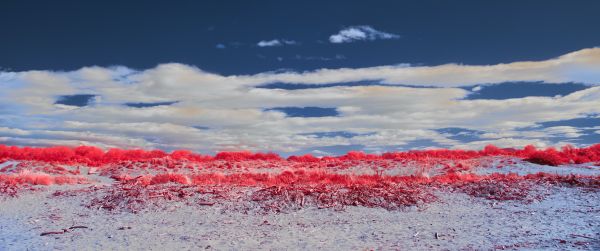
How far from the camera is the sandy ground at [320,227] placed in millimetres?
11328

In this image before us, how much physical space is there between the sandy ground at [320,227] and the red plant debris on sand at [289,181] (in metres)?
0.64

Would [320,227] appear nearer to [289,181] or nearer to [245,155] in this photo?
[289,181]

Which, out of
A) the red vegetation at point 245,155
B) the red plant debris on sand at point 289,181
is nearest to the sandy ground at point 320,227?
the red plant debris on sand at point 289,181

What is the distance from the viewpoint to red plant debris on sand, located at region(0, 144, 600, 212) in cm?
1528

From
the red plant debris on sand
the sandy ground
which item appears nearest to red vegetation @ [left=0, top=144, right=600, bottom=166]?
the red plant debris on sand

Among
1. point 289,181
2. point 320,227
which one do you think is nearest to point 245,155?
point 289,181

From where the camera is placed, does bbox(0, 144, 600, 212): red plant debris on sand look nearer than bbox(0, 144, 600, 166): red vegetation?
Yes

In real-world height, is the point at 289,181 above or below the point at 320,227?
above

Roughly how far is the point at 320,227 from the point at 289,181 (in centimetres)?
687

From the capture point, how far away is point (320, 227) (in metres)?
12.8

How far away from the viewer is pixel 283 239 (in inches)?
461

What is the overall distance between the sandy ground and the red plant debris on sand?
644mm

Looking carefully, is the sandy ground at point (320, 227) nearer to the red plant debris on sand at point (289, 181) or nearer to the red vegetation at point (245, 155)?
the red plant debris on sand at point (289, 181)

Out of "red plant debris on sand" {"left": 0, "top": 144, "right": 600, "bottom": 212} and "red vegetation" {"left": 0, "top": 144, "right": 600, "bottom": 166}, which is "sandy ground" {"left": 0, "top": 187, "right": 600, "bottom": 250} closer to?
"red plant debris on sand" {"left": 0, "top": 144, "right": 600, "bottom": 212}
